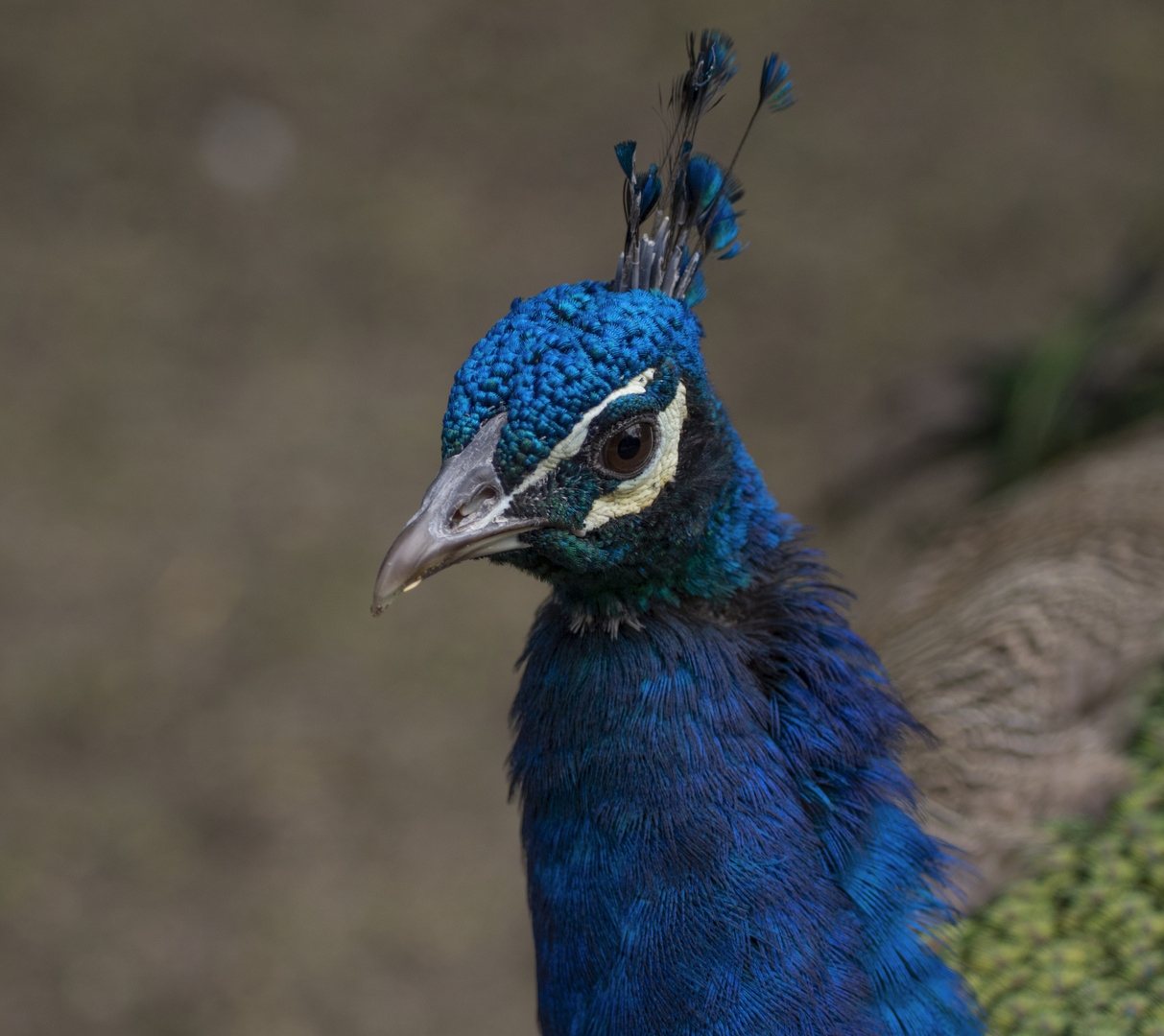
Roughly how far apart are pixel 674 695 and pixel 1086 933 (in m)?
0.91

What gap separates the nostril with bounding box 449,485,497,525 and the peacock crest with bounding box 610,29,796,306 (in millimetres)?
285

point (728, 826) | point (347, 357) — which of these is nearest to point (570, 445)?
point (728, 826)

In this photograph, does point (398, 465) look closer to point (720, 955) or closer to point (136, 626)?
point (136, 626)

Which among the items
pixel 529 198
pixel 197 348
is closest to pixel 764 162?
pixel 529 198

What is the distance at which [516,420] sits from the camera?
1142 mm

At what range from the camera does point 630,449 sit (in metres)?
1.18

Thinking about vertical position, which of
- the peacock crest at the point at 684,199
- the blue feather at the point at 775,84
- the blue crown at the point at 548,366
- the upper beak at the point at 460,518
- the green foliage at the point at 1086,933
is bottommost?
the green foliage at the point at 1086,933

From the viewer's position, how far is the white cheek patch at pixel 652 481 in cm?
118

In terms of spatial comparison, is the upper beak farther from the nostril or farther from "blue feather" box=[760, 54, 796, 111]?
"blue feather" box=[760, 54, 796, 111]

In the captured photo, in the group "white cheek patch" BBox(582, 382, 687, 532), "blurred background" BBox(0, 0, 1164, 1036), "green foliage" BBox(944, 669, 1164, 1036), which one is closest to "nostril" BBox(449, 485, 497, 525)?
"white cheek patch" BBox(582, 382, 687, 532)

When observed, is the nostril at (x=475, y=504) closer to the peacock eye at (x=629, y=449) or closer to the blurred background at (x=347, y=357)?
the peacock eye at (x=629, y=449)

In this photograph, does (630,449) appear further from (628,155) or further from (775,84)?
(775,84)

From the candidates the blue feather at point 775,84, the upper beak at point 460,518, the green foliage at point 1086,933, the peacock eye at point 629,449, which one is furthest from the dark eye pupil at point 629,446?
the green foliage at point 1086,933

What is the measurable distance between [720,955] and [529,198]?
3.86 metres
